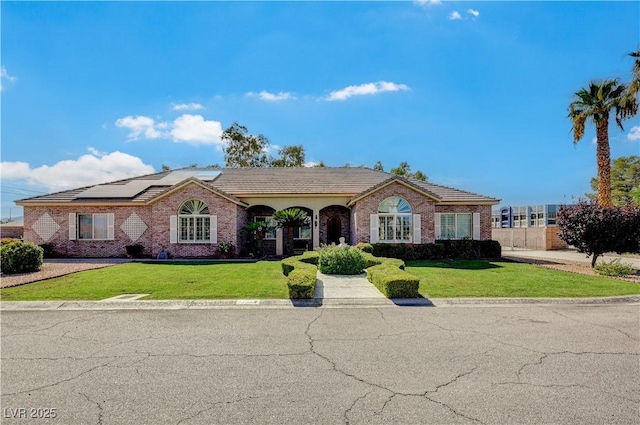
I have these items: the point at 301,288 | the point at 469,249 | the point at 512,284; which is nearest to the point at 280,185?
the point at 469,249

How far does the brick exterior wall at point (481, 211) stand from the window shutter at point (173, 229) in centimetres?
1543

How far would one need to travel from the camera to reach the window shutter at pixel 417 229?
19.8 meters

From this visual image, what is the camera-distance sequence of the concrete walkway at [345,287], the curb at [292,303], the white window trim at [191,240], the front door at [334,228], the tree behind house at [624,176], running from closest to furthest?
the curb at [292,303] → the concrete walkway at [345,287] → the white window trim at [191,240] → the front door at [334,228] → the tree behind house at [624,176]

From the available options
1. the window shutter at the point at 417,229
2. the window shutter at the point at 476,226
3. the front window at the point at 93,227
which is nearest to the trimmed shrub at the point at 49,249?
the front window at the point at 93,227

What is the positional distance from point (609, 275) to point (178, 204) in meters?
20.4

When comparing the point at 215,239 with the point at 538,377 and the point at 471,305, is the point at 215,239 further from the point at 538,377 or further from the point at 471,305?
the point at 538,377

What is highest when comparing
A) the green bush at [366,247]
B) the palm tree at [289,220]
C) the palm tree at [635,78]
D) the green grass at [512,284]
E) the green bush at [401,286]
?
the palm tree at [635,78]

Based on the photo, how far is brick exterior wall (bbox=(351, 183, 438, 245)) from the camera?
1983 centimetres

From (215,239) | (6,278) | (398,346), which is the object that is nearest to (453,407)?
(398,346)

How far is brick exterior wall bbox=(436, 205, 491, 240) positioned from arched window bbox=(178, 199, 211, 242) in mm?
13810

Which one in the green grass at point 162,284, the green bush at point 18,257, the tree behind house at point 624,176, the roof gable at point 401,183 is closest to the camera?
the green grass at point 162,284

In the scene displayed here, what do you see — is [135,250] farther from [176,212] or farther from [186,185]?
[186,185]

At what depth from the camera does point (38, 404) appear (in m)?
3.96

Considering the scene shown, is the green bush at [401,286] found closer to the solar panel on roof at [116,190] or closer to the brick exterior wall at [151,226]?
the brick exterior wall at [151,226]
